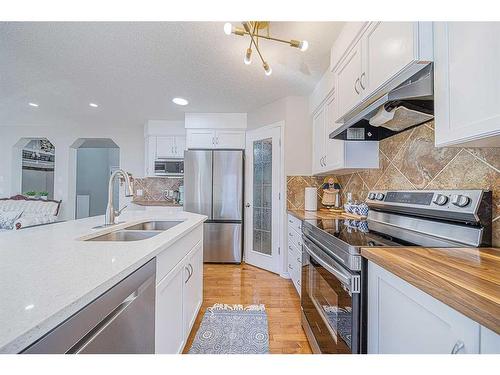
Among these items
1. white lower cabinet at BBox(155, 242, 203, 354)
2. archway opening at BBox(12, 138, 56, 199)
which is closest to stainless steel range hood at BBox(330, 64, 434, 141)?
white lower cabinet at BBox(155, 242, 203, 354)

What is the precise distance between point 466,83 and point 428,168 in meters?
0.72

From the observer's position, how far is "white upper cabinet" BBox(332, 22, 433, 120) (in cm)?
95

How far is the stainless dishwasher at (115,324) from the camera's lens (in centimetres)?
52

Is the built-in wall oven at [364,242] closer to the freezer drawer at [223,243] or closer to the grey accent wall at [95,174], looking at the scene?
the freezer drawer at [223,243]

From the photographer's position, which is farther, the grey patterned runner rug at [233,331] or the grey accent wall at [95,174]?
the grey accent wall at [95,174]

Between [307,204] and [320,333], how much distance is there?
170 centimetres

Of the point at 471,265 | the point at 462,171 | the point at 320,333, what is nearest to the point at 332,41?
the point at 462,171

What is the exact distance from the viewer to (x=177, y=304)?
136 centimetres

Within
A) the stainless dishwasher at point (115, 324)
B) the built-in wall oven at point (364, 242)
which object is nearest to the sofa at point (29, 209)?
the stainless dishwasher at point (115, 324)

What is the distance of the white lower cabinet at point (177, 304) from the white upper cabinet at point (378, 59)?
1.48 meters

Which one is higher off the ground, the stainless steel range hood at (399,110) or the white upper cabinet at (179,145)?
the white upper cabinet at (179,145)

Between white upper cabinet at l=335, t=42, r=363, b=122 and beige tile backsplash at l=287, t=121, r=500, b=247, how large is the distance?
441 millimetres

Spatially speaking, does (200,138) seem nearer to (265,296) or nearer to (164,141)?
(164,141)

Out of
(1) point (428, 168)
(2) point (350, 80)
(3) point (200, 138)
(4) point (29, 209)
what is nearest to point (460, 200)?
(1) point (428, 168)
